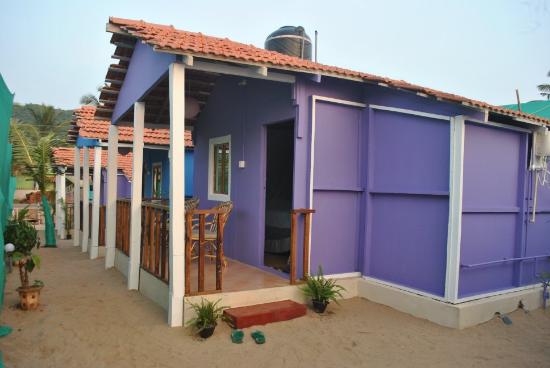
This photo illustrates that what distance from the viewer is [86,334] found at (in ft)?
14.8

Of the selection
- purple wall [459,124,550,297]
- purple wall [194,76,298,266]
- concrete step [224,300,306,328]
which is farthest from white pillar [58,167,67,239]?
purple wall [459,124,550,297]

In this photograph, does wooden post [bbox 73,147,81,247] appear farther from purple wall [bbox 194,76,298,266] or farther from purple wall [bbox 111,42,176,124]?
purple wall [bbox 194,76,298,266]

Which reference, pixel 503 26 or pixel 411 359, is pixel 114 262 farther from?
pixel 503 26

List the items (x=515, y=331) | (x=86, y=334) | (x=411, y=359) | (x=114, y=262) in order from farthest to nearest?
(x=114, y=262) < (x=515, y=331) < (x=86, y=334) < (x=411, y=359)

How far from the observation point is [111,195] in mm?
8281

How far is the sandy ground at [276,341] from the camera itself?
3.92m

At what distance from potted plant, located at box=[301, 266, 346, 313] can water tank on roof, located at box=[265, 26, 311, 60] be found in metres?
4.87

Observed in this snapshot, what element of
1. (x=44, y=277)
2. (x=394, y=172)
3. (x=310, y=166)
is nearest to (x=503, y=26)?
(x=394, y=172)

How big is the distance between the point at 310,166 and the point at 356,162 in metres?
0.86

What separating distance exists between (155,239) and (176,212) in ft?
5.47

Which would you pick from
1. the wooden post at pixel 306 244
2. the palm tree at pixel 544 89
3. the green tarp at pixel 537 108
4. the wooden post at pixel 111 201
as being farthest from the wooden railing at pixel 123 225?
the palm tree at pixel 544 89

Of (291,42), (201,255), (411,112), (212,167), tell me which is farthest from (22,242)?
(291,42)

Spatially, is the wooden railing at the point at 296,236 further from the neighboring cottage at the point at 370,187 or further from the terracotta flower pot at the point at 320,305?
the terracotta flower pot at the point at 320,305

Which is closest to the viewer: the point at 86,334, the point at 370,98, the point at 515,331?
the point at 86,334
